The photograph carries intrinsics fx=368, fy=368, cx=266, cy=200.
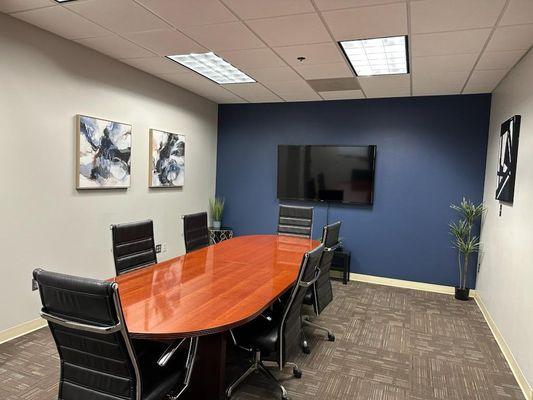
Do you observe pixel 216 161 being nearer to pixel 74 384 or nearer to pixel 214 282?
pixel 214 282

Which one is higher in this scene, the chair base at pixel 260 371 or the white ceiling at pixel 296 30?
the white ceiling at pixel 296 30

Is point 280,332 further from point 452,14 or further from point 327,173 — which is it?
point 327,173

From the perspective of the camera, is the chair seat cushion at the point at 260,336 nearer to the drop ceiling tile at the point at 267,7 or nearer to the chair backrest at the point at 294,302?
the chair backrest at the point at 294,302

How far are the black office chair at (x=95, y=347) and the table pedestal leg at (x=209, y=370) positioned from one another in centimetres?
33

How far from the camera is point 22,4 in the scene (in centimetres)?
268

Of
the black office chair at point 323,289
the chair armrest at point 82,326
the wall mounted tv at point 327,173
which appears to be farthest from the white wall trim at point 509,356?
the chair armrest at point 82,326

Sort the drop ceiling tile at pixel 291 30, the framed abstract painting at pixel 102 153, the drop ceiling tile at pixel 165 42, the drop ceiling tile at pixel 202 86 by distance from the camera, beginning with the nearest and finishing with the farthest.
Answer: the drop ceiling tile at pixel 291 30 < the drop ceiling tile at pixel 165 42 < the framed abstract painting at pixel 102 153 < the drop ceiling tile at pixel 202 86


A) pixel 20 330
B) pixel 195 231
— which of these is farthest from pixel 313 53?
pixel 20 330

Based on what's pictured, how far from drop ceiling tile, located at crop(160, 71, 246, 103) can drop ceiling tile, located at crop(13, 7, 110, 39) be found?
129cm

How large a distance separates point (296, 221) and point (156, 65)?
2.39m

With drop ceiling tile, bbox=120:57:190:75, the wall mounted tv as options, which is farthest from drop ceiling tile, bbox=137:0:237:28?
the wall mounted tv

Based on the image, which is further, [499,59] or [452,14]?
[499,59]

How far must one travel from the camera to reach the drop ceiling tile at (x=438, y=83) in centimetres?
396

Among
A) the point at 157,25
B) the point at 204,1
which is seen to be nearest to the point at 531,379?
the point at 204,1
